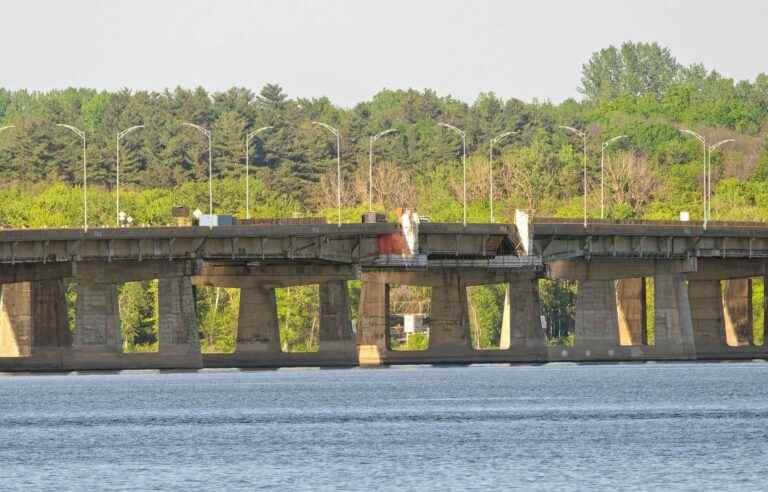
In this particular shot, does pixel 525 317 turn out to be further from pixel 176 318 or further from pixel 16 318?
pixel 16 318

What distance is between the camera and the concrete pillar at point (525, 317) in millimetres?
185875

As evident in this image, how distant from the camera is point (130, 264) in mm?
167875

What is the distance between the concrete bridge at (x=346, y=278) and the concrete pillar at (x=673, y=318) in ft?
0.41

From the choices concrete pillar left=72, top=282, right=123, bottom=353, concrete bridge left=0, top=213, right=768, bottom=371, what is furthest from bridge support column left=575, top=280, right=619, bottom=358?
concrete pillar left=72, top=282, right=123, bottom=353

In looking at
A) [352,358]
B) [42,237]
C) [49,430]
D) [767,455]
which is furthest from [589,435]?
[352,358]

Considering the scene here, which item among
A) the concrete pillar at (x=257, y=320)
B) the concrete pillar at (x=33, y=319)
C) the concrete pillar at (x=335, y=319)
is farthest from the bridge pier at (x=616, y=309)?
the concrete pillar at (x=33, y=319)

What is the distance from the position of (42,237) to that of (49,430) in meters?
49.8

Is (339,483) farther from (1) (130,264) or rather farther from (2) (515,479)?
(1) (130,264)

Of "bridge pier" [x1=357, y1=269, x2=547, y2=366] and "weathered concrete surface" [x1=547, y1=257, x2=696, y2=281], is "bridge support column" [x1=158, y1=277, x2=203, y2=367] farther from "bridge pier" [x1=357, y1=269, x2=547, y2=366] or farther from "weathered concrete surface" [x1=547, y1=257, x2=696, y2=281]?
"weathered concrete surface" [x1=547, y1=257, x2=696, y2=281]

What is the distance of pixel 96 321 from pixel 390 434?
63.3 metres

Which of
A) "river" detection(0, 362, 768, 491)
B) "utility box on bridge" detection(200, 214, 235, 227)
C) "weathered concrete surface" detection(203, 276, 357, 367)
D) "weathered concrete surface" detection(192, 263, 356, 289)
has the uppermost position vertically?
"utility box on bridge" detection(200, 214, 235, 227)

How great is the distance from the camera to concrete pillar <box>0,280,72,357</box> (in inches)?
6614

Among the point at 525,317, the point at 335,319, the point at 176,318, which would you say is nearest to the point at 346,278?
the point at 335,319

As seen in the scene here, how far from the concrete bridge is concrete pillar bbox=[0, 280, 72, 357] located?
111 millimetres
